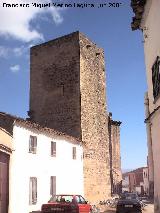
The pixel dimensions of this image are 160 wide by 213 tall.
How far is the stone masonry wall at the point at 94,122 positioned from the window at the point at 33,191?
7715mm

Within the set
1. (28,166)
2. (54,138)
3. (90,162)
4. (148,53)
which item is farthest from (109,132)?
(148,53)

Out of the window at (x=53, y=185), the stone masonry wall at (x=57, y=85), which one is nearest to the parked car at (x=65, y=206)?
the window at (x=53, y=185)

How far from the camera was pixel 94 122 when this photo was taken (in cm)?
3222

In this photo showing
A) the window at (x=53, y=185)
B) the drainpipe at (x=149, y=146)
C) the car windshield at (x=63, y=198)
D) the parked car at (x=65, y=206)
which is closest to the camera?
the drainpipe at (x=149, y=146)

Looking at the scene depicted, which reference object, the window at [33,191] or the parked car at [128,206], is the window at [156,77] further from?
the window at [33,191]

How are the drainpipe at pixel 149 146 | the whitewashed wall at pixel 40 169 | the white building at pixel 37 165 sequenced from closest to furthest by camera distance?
the drainpipe at pixel 149 146 → the white building at pixel 37 165 → the whitewashed wall at pixel 40 169

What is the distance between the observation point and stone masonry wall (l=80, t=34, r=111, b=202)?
1189 inches

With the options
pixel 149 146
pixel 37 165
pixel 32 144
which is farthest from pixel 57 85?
pixel 149 146

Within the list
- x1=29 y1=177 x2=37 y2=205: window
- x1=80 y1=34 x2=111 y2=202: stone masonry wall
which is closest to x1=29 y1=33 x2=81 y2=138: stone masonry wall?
x1=80 y1=34 x2=111 y2=202: stone masonry wall

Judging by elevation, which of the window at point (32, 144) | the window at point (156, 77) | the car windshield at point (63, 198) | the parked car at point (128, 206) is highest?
the window at point (156, 77)

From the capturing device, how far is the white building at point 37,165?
19859mm

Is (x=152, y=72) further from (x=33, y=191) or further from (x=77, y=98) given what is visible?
(x=77, y=98)

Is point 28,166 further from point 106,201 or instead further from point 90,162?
point 106,201

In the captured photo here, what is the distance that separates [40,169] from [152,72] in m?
14.5
